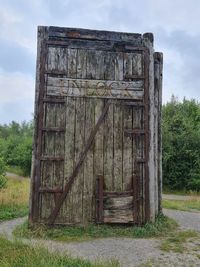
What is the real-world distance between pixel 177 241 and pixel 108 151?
2481 mm

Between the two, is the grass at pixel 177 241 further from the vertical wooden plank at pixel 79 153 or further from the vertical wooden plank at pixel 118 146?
the vertical wooden plank at pixel 79 153

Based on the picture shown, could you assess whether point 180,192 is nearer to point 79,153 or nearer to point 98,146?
point 98,146

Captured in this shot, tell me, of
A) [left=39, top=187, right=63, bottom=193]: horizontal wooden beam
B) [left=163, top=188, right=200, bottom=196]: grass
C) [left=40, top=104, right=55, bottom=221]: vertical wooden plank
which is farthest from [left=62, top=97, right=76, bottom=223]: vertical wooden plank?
[left=163, top=188, right=200, bottom=196]: grass

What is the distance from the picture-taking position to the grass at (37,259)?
18.3ft

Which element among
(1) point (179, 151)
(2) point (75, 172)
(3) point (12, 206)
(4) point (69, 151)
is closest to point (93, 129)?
(4) point (69, 151)

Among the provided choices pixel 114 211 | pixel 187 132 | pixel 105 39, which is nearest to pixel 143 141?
pixel 114 211

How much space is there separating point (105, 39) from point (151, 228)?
442cm

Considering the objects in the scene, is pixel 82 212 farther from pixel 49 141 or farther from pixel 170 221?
pixel 170 221

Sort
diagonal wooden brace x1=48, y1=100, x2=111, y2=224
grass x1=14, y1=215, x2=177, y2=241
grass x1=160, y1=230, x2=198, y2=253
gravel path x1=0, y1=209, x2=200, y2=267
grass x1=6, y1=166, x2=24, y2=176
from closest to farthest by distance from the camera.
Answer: gravel path x1=0, y1=209, x2=200, y2=267 → grass x1=160, y1=230, x2=198, y2=253 → grass x1=14, y1=215, x2=177, y2=241 → diagonal wooden brace x1=48, y1=100, x2=111, y2=224 → grass x1=6, y1=166, x2=24, y2=176

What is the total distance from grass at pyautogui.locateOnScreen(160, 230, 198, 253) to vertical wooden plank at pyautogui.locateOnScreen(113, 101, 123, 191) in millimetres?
1591

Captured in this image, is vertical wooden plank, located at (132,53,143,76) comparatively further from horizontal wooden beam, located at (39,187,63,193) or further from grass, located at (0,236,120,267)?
grass, located at (0,236,120,267)

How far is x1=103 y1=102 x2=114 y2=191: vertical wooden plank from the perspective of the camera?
900cm

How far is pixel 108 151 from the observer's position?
9.08 metres

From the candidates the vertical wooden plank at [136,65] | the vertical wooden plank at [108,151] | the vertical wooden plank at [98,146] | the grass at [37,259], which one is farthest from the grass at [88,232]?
the vertical wooden plank at [136,65]
